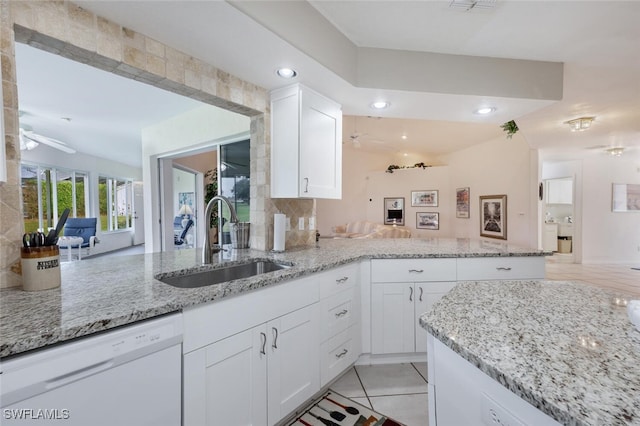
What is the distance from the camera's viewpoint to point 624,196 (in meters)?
6.34

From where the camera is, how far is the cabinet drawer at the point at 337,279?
1785mm

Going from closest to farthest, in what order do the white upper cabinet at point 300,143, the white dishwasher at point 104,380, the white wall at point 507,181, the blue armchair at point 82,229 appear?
the white dishwasher at point 104,380, the white upper cabinet at point 300,143, the white wall at point 507,181, the blue armchair at point 82,229

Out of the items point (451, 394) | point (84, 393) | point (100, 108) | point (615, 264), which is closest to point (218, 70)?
point (84, 393)

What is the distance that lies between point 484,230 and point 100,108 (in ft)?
23.3

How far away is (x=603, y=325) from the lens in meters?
0.85

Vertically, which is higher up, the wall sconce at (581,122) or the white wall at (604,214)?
the wall sconce at (581,122)

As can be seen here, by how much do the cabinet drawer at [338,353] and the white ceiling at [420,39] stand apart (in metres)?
1.81

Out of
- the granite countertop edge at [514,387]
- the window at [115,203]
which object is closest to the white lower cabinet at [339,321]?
the granite countertop edge at [514,387]

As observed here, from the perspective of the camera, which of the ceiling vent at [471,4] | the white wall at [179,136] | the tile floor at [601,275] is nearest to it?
the ceiling vent at [471,4]

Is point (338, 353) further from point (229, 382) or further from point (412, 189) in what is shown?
point (412, 189)

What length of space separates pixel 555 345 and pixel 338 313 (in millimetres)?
1333

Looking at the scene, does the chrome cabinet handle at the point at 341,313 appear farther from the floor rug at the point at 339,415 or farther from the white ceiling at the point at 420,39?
the white ceiling at the point at 420,39

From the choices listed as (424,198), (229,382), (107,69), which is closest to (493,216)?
(424,198)

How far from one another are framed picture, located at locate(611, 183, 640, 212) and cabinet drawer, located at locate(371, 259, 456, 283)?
6952mm
